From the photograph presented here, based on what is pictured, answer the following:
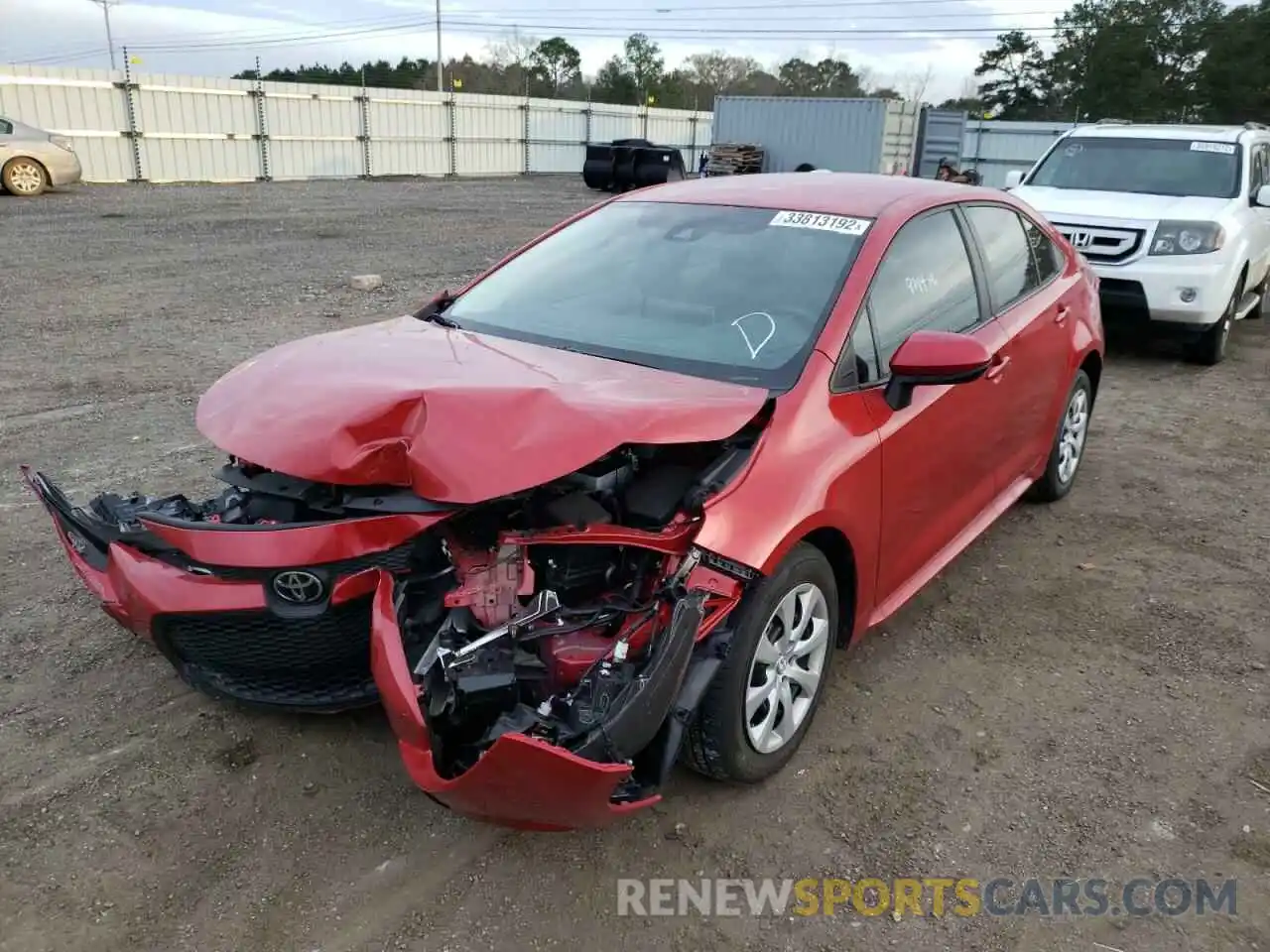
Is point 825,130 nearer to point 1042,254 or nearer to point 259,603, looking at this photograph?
point 1042,254

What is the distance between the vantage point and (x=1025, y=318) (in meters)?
4.29

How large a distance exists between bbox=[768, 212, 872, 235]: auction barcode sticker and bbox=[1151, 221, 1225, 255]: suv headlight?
5.67 m

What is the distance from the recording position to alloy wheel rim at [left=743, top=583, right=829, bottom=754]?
9.43 feet

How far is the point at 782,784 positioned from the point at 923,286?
1.89m

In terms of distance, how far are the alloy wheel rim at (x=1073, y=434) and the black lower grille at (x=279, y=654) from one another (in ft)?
12.5

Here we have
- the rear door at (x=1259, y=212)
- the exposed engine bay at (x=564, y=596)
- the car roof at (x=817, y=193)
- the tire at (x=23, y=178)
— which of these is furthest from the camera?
the tire at (x=23, y=178)

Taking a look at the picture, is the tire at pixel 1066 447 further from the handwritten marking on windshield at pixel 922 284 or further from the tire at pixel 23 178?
the tire at pixel 23 178

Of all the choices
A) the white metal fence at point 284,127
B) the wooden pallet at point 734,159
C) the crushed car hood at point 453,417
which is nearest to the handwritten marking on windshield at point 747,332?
the crushed car hood at point 453,417

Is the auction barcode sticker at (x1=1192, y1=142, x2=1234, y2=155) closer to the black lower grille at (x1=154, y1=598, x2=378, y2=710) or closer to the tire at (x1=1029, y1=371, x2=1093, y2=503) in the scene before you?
the tire at (x1=1029, y1=371, x2=1093, y2=503)

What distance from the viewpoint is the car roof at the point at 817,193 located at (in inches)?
147

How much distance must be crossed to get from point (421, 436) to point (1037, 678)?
2494 millimetres

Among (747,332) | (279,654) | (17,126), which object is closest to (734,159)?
(17,126)

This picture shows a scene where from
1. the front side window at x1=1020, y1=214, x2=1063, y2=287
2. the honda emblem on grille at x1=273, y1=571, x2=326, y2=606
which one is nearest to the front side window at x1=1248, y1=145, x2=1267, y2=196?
the front side window at x1=1020, y1=214, x2=1063, y2=287

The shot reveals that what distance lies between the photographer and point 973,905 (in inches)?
103
